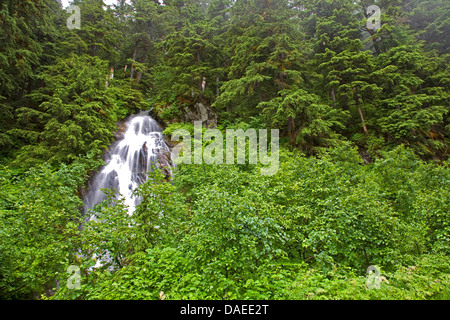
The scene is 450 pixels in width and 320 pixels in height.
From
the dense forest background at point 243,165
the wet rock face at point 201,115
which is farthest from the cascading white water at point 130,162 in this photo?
the wet rock face at point 201,115

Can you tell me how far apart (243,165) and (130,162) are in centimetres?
890

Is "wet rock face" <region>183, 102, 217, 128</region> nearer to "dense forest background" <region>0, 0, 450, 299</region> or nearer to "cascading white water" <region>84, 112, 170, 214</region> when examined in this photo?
"dense forest background" <region>0, 0, 450, 299</region>

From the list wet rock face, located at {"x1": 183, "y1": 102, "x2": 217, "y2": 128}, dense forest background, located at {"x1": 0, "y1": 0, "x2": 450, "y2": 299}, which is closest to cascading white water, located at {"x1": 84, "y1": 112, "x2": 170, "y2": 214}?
dense forest background, located at {"x1": 0, "y1": 0, "x2": 450, "y2": 299}

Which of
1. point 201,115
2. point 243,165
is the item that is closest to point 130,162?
point 201,115

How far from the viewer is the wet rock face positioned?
1919cm

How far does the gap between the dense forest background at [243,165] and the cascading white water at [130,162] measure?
2.84 feet

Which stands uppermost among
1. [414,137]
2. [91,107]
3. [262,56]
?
[262,56]

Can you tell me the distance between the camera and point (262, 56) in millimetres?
15148

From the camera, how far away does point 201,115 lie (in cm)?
1948

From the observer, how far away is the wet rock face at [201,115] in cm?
1919

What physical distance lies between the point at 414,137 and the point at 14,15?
86.4 ft

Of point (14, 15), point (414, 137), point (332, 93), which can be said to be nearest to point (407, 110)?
point (414, 137)

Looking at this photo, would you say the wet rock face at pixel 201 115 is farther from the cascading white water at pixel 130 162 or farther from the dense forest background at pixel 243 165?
the cascading white water at pixel 130 162
